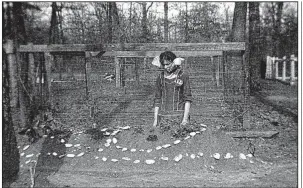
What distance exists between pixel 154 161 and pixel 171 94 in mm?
1365

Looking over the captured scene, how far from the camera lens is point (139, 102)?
11.2 meters

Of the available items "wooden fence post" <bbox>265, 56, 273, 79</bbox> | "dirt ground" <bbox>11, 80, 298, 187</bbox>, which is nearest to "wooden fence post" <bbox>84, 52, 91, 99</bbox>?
"dirt ground" <bbox>11, 80, 298, 187</bbox>

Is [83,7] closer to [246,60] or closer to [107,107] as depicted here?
[107,107]

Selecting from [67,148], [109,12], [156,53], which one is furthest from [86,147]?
[109,12]

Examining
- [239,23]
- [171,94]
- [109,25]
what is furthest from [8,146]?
[239,23]

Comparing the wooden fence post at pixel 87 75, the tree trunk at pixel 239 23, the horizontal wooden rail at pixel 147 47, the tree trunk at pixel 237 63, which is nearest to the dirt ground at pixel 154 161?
the wooden fence post at pixel 87 75

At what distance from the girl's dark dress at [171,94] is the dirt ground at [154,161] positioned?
44 cm

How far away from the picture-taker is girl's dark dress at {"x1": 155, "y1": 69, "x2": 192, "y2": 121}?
6.50 meters

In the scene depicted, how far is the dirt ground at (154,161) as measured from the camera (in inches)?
204

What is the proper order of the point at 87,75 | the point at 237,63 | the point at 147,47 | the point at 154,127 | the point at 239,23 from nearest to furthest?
the point at 154,127
the point at 147,47
the point at 87,75
the point at 237,63
the point at 239,23

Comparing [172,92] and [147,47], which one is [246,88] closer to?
[172,92]

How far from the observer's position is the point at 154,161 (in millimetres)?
5840

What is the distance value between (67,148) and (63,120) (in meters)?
2.28

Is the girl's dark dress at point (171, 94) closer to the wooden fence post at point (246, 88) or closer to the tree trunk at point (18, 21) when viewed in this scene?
the wooden fence post at point (246, 88)
